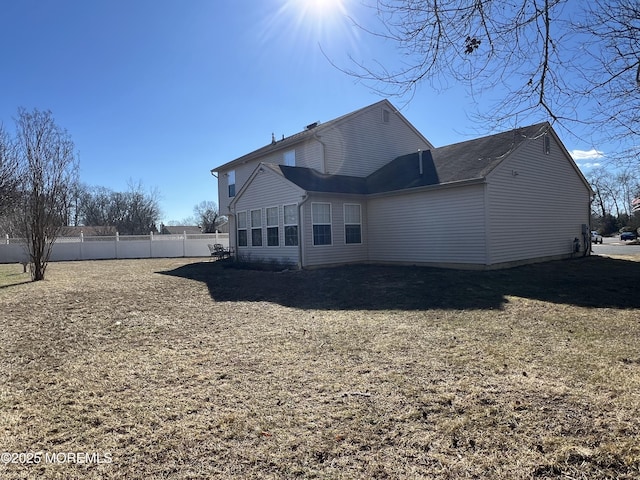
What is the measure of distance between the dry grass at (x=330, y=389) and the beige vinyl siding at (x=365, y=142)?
10465mm

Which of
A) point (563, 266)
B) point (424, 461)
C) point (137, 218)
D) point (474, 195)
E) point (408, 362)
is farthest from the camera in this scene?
point (137, 218)

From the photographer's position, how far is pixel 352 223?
15805mm

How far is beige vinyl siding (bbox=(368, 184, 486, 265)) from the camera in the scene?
41.8 feet

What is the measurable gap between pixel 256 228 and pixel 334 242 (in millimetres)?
3827

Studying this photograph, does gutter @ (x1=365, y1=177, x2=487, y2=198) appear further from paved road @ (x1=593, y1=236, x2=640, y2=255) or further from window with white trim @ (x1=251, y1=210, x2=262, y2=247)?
paved road @ (x1=593, y1=236, x2=640, y2=255)

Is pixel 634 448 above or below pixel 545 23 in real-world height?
below

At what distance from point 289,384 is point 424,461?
1760 mm

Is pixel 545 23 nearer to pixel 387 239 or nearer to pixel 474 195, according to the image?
pixel 474 195

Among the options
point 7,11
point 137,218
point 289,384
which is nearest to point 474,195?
point 289,384

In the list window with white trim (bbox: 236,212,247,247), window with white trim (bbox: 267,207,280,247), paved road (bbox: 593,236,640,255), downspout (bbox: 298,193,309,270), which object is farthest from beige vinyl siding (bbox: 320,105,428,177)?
paved road (bbox: 593,236,640,255)

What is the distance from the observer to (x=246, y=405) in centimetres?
361

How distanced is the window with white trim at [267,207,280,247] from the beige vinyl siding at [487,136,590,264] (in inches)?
311

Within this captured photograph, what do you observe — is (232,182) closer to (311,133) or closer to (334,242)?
(311,133)

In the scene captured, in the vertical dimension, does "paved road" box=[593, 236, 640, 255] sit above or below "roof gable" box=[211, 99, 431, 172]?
below
